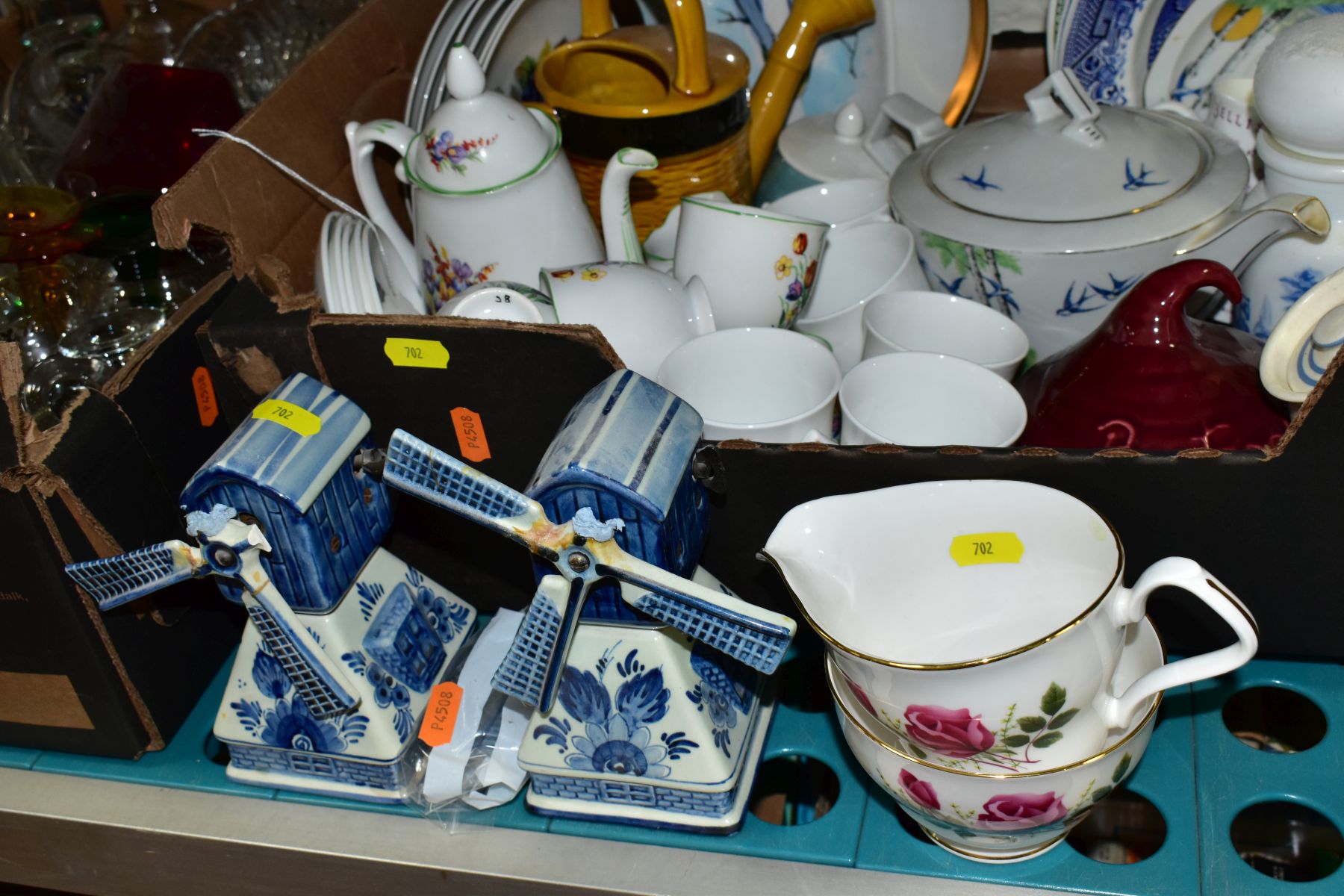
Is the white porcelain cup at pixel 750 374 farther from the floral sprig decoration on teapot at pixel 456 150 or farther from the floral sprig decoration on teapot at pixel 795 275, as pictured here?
the floral sprig decoration on teapot at pixel 456 150

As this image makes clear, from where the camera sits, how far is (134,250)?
1110mm

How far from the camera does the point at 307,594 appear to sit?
33.7 inches

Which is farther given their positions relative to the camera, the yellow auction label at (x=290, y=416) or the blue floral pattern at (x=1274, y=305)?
the blue floral pattern at (x=1274, y=305)

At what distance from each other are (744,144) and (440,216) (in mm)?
341

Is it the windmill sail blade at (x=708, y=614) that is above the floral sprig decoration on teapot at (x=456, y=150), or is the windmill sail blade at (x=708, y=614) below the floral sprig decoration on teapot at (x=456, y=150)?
below

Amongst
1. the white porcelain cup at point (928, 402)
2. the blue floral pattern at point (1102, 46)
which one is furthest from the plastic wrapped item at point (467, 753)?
the blue floral pattern at point (1102, 46)

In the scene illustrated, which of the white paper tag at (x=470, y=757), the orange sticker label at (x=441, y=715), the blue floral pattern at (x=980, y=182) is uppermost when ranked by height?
the blue floral pattern at (x=980, y=182)

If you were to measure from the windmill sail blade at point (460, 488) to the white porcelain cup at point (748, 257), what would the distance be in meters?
0.39

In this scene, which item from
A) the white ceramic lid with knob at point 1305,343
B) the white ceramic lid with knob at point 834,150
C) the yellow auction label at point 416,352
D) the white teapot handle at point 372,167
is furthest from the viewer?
the white ceramic lid with knob at point 834,150

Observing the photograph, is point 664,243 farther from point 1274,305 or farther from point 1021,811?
point 1021,811

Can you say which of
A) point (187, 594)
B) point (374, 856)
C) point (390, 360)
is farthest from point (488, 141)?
point (374, 856)

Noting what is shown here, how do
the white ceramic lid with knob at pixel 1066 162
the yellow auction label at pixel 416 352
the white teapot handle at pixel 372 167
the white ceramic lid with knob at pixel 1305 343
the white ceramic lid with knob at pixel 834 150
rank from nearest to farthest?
the white ceramic lid with knob at pixel 1305 343
the yellow auction label at pixel 416 352
the white ceramic lid with knob at pixel 1066 162
the white teapot handle at pixel 372 167
the white ceramic lid with knob at pixel 834 150

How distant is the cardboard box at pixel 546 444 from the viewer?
2.59 ft

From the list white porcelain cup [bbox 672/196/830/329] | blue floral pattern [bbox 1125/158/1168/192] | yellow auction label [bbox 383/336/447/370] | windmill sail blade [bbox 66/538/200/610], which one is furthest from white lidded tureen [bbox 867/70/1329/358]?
windmill sail blade [bbox 66/538/200/610]
